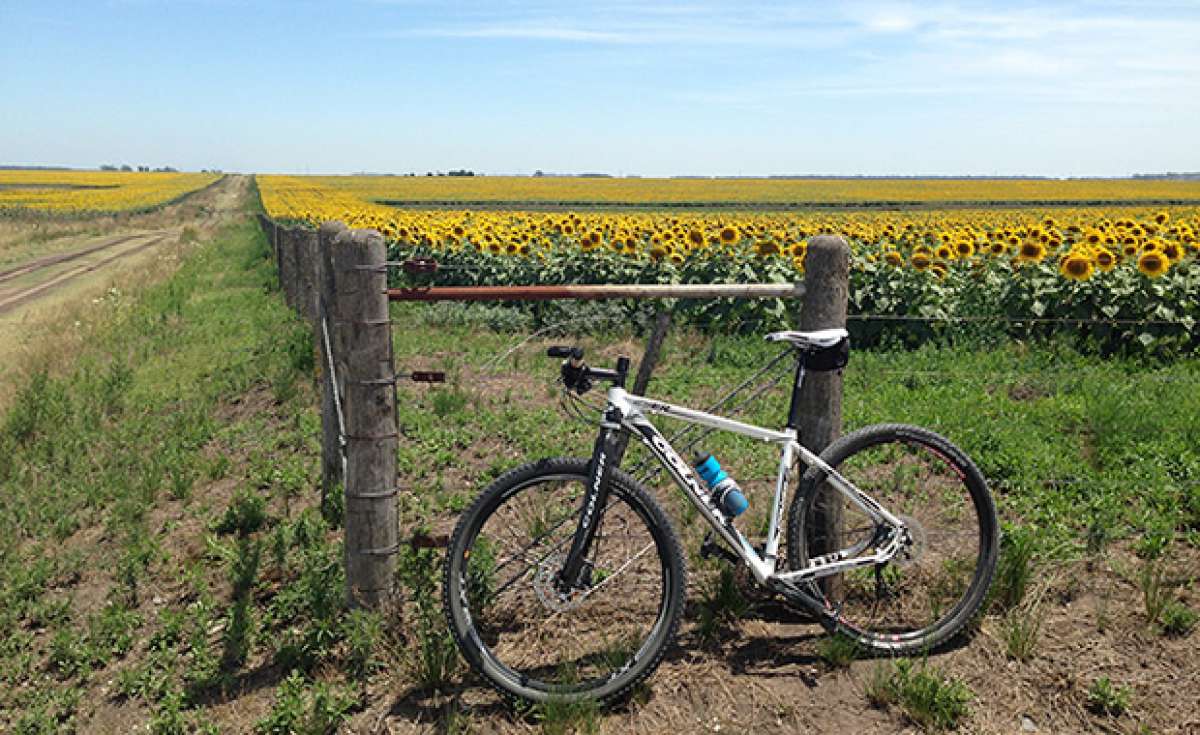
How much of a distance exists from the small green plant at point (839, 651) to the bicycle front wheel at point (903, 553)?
1.7 inches

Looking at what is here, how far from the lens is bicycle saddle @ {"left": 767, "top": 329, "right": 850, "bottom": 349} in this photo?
152 inches

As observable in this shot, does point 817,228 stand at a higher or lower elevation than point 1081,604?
higher

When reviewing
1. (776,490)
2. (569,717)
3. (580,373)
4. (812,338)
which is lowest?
(569,717)

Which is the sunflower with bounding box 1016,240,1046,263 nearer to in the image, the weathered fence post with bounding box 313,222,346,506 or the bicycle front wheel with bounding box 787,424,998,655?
the bicycle front wheel with bounding box 787,424,998,655

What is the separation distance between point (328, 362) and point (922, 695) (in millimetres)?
3477

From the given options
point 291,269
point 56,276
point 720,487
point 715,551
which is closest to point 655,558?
point 715,551

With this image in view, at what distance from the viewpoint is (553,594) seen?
152 inches

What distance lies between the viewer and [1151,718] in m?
3.58

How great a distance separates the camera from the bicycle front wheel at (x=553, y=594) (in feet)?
12.0

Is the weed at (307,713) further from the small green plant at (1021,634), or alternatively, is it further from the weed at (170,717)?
the small green plant at (1021,634)

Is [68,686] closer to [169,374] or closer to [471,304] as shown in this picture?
[169,374]

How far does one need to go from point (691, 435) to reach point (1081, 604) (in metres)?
1.89

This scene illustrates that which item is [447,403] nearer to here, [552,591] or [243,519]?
[243,519]

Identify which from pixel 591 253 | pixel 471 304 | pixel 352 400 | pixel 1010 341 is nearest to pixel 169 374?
pixel 471 304
